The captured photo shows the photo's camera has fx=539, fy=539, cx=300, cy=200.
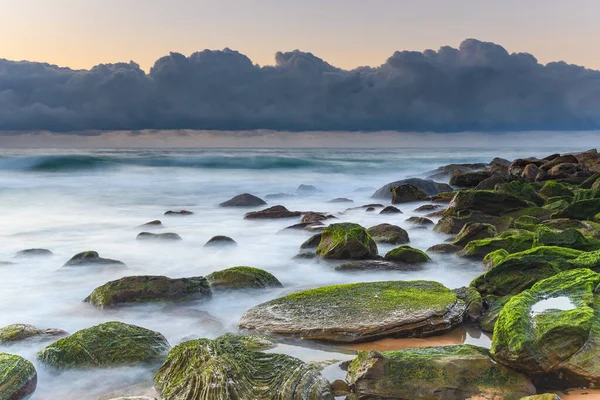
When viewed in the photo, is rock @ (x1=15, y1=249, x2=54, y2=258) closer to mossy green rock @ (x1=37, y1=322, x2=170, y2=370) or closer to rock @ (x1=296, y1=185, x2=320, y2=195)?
mossy green rock @ (x1=37, y1=322, x2=170, y2=370)

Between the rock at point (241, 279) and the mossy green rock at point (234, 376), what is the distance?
233 centimetres

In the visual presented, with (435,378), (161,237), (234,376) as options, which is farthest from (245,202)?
(435,378)

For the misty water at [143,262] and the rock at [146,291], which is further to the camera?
the rock at [146,291]

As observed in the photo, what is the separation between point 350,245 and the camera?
701 cm

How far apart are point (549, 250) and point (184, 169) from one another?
31.9 meters

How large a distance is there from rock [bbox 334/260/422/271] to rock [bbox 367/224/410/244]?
58.6 inches

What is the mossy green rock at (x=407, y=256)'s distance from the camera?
22.2ft

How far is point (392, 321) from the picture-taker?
4.18 m

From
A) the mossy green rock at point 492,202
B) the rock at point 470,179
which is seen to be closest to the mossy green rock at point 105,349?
the mossy green rock at point 492,202

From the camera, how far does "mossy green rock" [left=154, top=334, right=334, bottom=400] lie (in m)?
3.00

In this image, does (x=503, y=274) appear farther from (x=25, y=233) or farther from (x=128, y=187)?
(x=128, y=187)

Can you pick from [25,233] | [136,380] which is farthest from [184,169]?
[136,380]

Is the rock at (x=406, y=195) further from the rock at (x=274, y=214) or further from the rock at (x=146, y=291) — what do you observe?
the rock at (x=146, y=291)

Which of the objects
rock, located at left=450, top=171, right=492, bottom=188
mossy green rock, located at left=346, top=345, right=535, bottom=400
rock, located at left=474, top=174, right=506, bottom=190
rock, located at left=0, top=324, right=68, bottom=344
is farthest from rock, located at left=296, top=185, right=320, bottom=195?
mossy green rock, located at left=346, top=345, right=535, bottom=400
